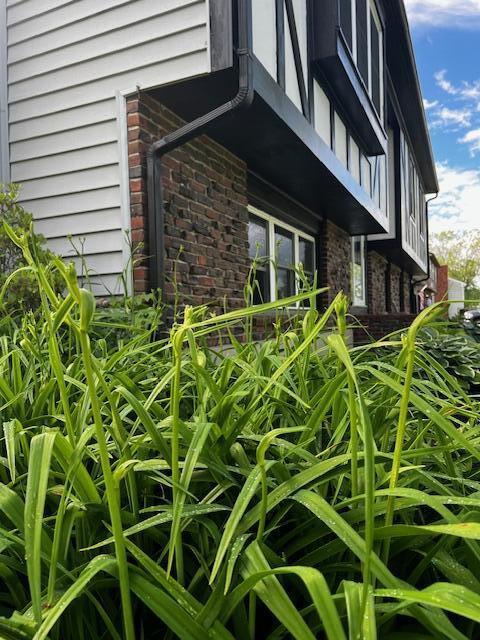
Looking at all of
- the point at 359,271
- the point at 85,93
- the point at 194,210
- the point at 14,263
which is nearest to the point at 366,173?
the point at 359,271

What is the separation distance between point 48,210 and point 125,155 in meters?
0.80

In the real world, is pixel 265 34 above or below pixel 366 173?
below

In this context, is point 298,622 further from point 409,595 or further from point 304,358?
point 304,358

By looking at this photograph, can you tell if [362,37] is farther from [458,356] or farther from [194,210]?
[458,356]

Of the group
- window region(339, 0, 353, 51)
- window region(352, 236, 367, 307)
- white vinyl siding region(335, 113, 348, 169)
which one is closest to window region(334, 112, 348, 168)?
white vinyl siding region(335, 113, 348, 169)

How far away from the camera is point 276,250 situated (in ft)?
15.1

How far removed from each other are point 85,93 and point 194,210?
1.11m

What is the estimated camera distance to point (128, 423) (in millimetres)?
1011

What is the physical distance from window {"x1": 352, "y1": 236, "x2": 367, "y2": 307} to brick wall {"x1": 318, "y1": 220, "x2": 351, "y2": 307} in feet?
3.94

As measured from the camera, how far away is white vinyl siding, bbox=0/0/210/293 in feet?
9.32

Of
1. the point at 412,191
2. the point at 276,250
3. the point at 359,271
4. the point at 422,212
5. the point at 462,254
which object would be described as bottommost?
the point at 276,250

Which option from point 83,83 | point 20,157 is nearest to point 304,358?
point 83,83

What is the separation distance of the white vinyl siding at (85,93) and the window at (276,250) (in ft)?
5.12

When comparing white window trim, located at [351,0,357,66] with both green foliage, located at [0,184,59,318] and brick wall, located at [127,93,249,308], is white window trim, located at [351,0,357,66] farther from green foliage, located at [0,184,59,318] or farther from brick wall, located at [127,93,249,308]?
green foliage, located at [0,184,59,318]
